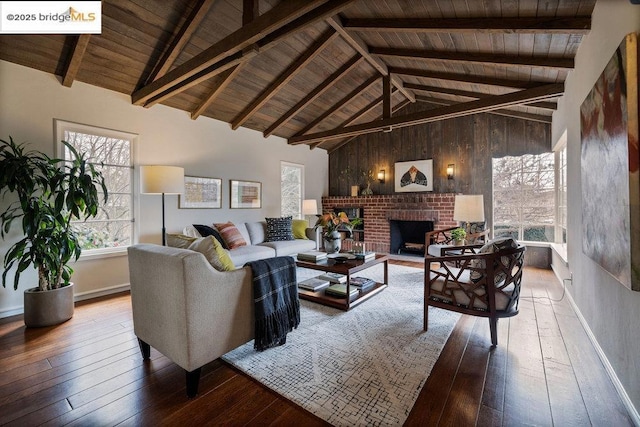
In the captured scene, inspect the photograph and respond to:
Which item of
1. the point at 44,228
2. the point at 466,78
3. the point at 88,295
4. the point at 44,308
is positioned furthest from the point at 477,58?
the point at 88,295

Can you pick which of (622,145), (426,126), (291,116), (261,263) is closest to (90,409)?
(261,263)

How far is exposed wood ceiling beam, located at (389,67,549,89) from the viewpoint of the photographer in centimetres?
355

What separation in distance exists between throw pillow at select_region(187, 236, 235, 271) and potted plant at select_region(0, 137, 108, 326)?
1750 millimetres

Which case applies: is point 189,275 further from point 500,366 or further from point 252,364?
point 500,366

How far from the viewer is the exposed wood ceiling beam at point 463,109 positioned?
11.0 feet

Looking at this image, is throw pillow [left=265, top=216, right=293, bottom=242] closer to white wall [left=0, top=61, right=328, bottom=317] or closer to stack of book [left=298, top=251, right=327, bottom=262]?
white wall [left=0, top=61, right=328, bottom=317]

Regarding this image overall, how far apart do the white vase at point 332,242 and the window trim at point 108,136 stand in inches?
102

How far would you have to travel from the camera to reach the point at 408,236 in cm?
618

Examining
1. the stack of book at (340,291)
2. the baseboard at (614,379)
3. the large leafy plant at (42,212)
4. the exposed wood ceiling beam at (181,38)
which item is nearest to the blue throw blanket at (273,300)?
the stack of book at (340,291)

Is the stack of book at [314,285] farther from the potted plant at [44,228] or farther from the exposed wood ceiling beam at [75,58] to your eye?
the exposed wood ceiling beam at [75,58]

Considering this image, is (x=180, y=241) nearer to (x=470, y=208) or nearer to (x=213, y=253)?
(x=213, y=253)

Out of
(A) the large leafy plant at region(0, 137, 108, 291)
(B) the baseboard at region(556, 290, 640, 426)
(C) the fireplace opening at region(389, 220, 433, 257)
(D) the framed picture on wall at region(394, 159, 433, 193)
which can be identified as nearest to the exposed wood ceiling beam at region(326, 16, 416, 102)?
(D) the framed picture on wall at region(394, 159, 433, 193)

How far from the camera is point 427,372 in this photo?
178 centimetres

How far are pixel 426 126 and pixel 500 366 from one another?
16.3 feet
